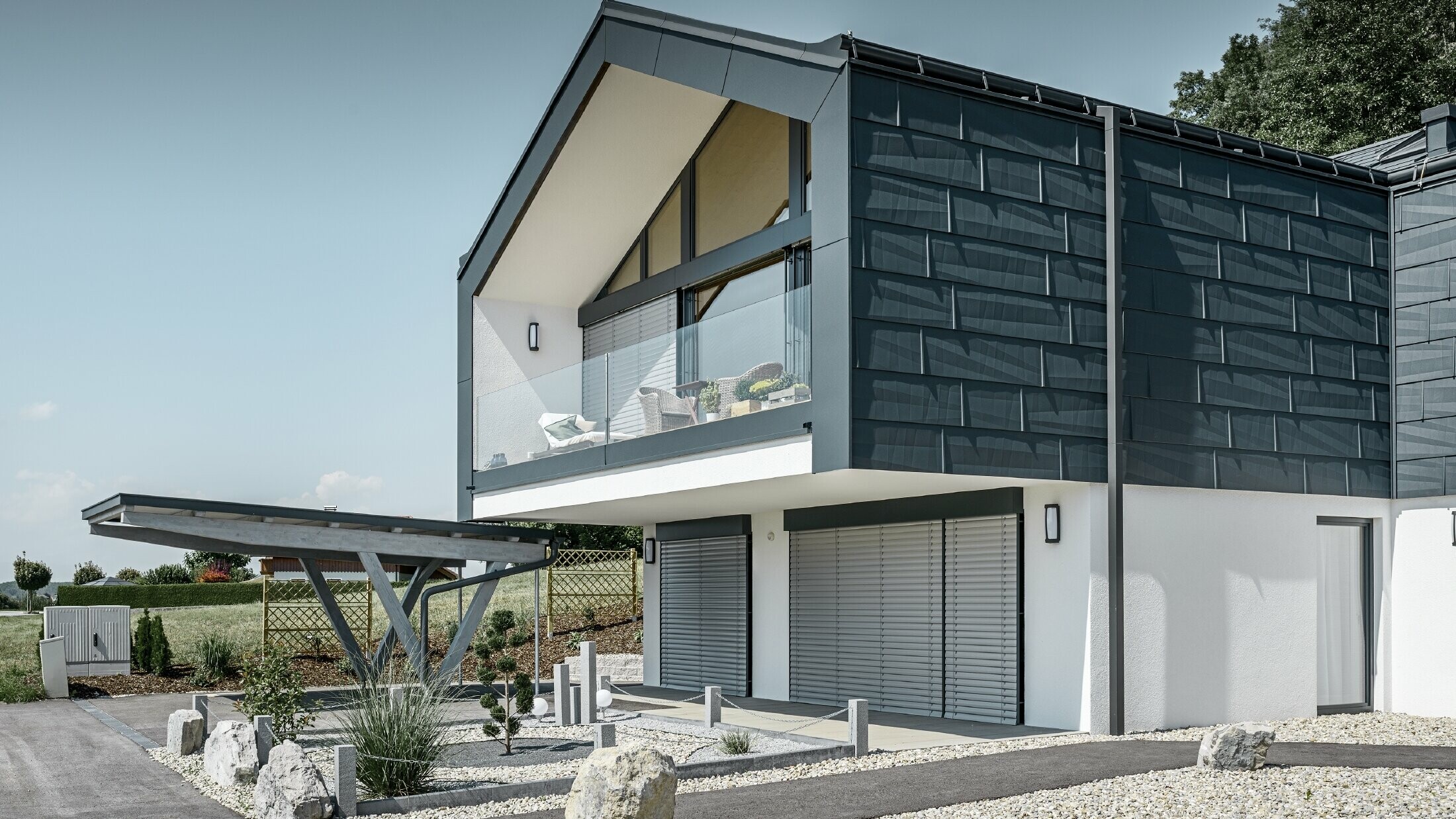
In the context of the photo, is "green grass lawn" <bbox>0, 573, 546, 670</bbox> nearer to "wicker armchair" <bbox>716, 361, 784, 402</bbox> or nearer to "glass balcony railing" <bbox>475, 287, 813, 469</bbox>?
"glass balcony railing" <bbox>475, 287, 813, 469</bbox>

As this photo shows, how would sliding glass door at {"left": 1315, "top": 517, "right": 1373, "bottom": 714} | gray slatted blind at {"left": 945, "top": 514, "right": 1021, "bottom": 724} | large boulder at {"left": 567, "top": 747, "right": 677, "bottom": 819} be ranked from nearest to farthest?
large boulder at {"left": 567, "top": 747, "right": 677, "bottom": 819} < gray slatted blind at {"left": 945, "top": 514, "right": 1021, "bottom": 724} < sliding glass door at {"left": 1315, "top": 517, "right": 1373, "bottom": 714}

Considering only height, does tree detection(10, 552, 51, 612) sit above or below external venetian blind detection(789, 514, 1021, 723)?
below

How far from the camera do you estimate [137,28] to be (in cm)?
1592

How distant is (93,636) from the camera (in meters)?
18.7

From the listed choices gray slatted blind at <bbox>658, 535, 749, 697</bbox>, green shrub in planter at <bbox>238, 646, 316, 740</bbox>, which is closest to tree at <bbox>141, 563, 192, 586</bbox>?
gray slatted blind at <bbox>658, 535, 749, 697</bbox>

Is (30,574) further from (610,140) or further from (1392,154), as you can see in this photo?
(1392,154)

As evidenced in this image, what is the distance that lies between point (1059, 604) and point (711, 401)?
3.75 meters

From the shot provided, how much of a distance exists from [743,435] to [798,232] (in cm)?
262

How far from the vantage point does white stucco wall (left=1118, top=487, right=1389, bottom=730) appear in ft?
38.3

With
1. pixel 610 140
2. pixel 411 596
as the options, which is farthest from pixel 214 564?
pixel 610 140

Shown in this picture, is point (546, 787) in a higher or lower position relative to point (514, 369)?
lower

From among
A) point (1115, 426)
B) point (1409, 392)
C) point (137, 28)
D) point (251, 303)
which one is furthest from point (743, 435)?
point (251, 303)

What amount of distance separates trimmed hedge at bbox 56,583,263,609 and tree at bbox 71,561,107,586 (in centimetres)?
362

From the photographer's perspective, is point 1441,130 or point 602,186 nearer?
point 1441,130
